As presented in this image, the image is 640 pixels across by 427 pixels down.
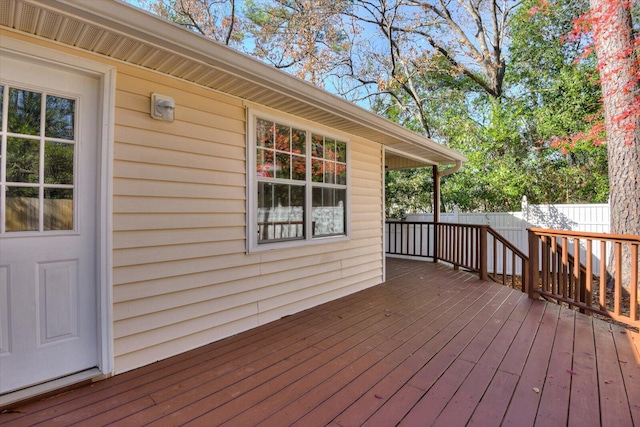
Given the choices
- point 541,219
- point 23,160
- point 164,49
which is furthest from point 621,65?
point 23,160

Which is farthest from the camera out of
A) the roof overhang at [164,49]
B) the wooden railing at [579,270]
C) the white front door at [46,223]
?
the wooden railing at [579,270]

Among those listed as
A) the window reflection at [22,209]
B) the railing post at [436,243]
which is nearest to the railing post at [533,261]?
the railing post at [436,243]

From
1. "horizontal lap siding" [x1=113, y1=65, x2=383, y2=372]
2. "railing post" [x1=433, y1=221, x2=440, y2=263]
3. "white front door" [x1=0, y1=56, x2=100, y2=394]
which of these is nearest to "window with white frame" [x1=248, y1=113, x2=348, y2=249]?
"horizontal lap siding" [x1=113, y1=65, x2=383, y2=372]

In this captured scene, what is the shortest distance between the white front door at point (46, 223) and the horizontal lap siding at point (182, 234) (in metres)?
0.17

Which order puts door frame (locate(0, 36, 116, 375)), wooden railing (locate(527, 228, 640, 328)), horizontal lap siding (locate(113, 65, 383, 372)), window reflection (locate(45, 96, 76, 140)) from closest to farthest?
window reflection (locate(45, 96, 76, 140)) < door frame (locate(0, 36, 116, 375)) < horizontal lap siding (locate(113, 65, 383, 372)) < wooden railing (locate(527, 228, 640, 328))

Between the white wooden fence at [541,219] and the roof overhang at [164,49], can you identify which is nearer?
the roof overhang at [164,49]

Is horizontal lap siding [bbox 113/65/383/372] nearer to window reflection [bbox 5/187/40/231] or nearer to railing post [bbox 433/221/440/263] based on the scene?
window reflection [bbox 5/187/40/231]

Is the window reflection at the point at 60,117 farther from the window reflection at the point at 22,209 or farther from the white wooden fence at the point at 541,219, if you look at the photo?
the white wooden fence at the point at 541,219

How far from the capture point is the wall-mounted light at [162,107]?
2.43m

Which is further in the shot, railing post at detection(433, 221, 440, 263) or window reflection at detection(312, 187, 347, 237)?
railing post at detection(433, 221, 440, 263)

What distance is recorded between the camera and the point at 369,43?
461 inches

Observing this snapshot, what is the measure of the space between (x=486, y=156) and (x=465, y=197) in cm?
137

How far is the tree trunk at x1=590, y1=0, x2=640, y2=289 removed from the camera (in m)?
5.01

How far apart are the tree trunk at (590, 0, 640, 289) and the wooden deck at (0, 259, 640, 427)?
2844 millimetres
